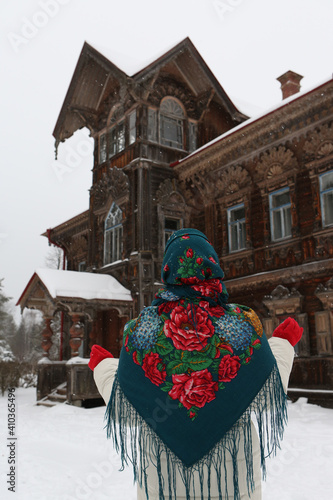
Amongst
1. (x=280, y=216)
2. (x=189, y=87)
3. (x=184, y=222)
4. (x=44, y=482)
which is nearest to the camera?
(x=44, y=482)

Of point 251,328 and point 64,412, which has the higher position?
point 251,328

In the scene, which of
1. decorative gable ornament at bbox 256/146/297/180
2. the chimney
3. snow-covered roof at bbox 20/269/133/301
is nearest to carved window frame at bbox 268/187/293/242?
decorative gable ornament at bbox 256/146/297/180

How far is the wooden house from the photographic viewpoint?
944 centimetres

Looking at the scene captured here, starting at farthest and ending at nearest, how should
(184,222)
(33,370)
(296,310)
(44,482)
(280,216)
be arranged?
(33,370), (184,222), (280,216), (296,310), (44,482)

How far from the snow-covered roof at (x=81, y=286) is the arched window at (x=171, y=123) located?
4816 millimetres

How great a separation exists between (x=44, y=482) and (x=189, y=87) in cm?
1310

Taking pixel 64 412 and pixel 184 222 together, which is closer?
pixel 64 412

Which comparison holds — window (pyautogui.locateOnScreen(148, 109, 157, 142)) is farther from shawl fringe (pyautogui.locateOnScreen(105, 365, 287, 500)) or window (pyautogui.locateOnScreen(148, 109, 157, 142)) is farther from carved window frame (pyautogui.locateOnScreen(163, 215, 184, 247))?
shawl fringe (pyautogui.locateOnScreen(105, 365, 287, 500))

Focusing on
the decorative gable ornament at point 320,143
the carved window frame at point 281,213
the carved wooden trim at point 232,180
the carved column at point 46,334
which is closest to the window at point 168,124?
the carved wooden trim at point 232,180

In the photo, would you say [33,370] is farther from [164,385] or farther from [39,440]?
[164,385]

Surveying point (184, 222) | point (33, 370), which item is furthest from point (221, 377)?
point (33, 370)

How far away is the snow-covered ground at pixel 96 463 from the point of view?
430 centimetres

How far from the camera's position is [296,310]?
966 cm

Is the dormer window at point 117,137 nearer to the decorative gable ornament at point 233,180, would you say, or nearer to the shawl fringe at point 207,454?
the decorative gable ornament at point 233,180
